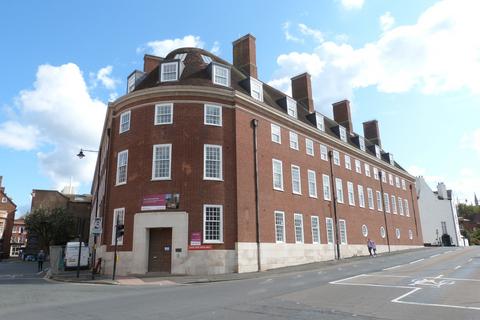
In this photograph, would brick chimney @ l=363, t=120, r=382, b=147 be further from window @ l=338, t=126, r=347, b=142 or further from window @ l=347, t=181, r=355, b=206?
window @ l=347, t=181, r=355, b=206

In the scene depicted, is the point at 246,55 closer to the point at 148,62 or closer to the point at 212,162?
the point at 148,62

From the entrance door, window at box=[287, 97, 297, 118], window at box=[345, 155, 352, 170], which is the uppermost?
window at box=[287, 97, 297, 118]

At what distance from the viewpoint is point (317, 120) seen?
38.6m

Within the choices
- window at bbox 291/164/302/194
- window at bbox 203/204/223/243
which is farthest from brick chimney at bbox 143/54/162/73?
window at bbox 203/204/223/243

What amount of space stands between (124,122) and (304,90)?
22.3 metres

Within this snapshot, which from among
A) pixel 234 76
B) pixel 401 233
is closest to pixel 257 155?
pixel 234 76

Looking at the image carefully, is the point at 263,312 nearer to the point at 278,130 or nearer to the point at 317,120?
the point at 278,130

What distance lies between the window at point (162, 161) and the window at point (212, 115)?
324 centimetres

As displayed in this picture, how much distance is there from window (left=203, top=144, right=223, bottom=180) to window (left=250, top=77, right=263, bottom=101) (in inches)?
253

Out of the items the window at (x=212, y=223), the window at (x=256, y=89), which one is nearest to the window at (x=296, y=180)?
the window at (x=256, y=89)

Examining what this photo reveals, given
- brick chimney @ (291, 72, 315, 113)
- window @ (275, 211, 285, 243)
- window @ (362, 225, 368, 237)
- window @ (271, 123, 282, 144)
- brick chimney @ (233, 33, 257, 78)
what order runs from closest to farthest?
window @ (275, 211, 285, 243) → window @ (271, 123, 282, 144) → brick chimney @ (233, 33, 257, 78) → window @ (362, 225, 368, 237) → brick chimney @ (291, 72, 315, 113)

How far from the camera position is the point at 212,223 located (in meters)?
24.4

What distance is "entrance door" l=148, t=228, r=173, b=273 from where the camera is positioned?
23750mm

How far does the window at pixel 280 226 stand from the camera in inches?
1115
